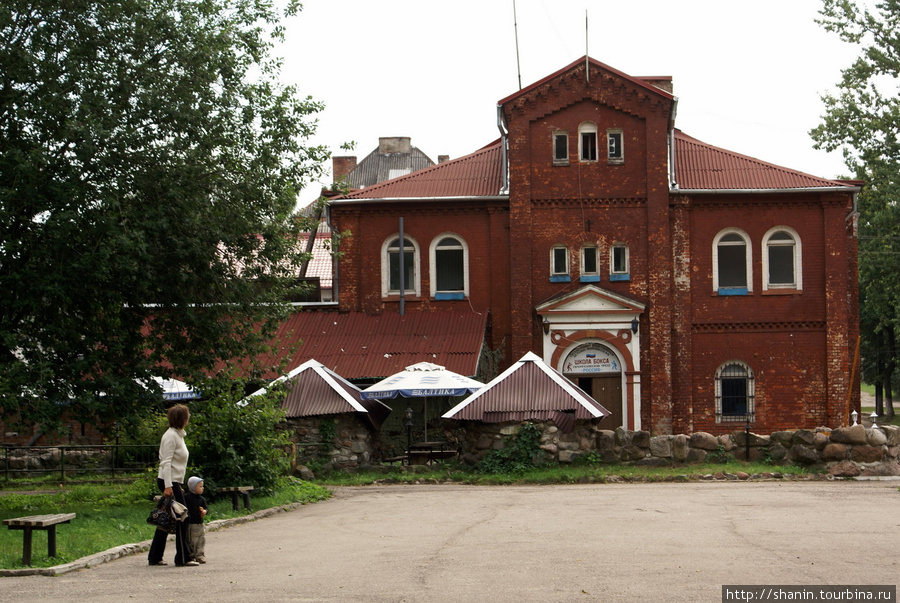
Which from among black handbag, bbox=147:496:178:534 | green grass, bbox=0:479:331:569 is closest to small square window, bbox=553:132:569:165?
green grass, bbox=0:479:331:569

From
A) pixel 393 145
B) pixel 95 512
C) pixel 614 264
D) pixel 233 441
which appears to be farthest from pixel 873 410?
pixel 95 512

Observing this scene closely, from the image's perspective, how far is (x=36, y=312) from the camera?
18031mm

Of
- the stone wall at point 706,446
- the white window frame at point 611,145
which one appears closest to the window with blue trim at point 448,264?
the white window frame at point 611,145

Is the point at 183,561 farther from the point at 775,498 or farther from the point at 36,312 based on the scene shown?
the point at 775,498

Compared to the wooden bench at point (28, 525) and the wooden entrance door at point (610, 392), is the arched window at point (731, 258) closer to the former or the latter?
the wooden entrance door at point (610, 392)

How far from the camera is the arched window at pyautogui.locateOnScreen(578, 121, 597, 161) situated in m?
33.2

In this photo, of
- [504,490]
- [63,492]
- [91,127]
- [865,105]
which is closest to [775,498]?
[504,490]

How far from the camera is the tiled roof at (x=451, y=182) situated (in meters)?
33.5

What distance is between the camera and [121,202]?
59.7 ft

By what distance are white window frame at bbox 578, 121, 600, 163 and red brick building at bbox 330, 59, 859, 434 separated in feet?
0.17

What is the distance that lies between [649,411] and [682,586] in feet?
77.3

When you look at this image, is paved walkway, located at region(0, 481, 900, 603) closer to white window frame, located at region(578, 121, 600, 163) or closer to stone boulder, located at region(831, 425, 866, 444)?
stone boulder, located at region(831, 425, 866, 444)

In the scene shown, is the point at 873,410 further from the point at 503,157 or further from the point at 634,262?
the point at 503,157

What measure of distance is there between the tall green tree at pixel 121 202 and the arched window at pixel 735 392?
56.2 feet
